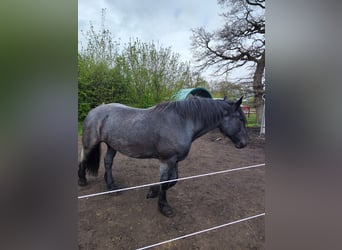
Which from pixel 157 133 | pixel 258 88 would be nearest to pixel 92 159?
pixel 157 133

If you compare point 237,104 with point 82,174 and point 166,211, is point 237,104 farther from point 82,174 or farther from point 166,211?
point 82,174

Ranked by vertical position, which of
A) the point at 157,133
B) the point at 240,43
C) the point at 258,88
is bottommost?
the point at 157,133

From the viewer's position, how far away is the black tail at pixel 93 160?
895 millimetres

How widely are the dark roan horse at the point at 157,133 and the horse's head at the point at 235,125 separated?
0.08 ft

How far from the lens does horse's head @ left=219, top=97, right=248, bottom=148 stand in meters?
1.06

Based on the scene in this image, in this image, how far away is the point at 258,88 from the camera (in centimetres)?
111

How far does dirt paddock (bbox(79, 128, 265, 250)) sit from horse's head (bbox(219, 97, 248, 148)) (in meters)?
0.05

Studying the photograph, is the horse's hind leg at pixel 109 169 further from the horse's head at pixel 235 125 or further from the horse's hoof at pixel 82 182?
the horse's head at pixel 235 125

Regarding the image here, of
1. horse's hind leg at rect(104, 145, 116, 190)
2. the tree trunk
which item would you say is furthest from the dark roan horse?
the tree trunk

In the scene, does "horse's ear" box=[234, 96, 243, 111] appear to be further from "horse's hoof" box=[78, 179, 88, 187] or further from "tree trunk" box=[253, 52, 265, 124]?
"horse's hoof" box=[78, 179, 88, 187]

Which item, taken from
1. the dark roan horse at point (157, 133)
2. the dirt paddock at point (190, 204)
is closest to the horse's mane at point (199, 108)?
the dark roan horse at point (157, 133)

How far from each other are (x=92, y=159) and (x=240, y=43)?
106cm

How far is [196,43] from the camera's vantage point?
982 mm

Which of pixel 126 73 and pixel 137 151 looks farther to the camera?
pixel 137 151
